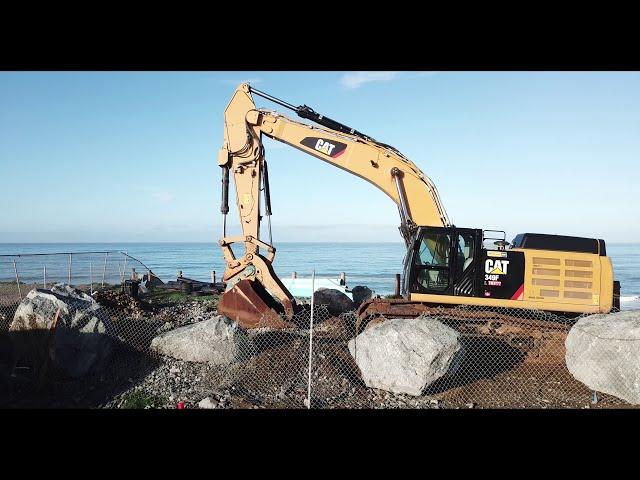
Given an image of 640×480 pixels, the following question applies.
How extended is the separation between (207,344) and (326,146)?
205 inches

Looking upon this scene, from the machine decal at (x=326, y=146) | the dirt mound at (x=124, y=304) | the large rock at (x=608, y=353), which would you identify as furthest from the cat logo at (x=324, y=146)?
the large rock at (x=608, y=353)

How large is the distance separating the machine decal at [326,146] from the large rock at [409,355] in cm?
491

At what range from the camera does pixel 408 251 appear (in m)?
10.7

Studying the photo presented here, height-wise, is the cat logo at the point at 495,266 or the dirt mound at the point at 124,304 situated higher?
the cat logo at the point at 495,266

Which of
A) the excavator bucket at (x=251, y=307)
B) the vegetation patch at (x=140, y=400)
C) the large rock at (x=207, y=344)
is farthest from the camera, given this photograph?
the excavator bucket at (x=251, y=307)

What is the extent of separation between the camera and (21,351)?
28.9 feet

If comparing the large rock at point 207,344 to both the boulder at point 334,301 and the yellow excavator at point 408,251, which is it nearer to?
the yellow excavator at point 408,251

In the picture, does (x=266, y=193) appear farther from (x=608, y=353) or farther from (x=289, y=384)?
(x=608, y=353)

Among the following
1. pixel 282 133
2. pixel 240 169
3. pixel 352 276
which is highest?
pixel 282 133

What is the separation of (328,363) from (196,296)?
970 cm

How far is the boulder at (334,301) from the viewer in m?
14.6

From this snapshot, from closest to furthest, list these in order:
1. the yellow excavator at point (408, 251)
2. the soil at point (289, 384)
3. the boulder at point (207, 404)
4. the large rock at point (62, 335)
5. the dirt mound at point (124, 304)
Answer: the boulder at point (207, 404), the soil at point (289, 384), the large rock at point (62, 335), the yellow excavator at point (408, 251), the dirt mound at point (124, 304)
